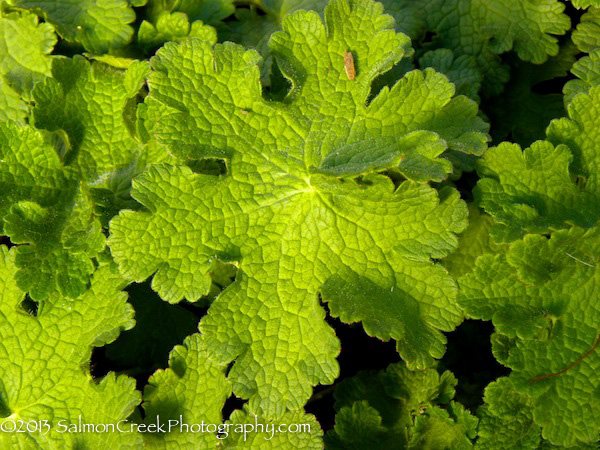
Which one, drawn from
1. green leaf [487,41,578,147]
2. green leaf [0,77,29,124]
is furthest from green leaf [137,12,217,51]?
green leaf [487,41,578,147]

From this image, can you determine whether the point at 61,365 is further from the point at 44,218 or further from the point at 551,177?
the point at 551,177

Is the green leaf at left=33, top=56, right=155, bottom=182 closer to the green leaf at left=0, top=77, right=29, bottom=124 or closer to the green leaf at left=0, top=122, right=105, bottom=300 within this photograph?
the green leaf at left=0, top=122, right=105, bottom=300

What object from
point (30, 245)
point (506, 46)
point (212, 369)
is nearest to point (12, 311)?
point (30, 245)

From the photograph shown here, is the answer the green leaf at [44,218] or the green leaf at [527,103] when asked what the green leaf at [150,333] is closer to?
the green leaf at [44,218]

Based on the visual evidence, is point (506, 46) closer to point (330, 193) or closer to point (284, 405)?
point (330, 193)

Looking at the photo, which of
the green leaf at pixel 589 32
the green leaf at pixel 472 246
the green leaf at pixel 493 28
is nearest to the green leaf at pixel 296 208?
the green leaf at pixel 472 246
